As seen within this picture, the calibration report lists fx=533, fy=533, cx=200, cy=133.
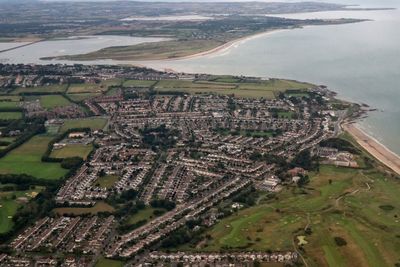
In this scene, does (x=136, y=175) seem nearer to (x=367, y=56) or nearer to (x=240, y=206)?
(x=240, y=206)

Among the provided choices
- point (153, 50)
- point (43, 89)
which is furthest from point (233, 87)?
point (153, 50)

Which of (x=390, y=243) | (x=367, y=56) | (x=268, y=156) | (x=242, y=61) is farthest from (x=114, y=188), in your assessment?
(x=367, y=56)

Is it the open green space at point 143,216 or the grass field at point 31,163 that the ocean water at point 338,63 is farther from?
the grass field at point 31,163

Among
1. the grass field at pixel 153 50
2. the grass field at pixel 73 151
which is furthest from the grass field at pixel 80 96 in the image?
the grass field at pixel 153 50

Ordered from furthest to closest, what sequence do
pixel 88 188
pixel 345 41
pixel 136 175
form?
pixel 345 41, pixel 136 175, pixel 88 188

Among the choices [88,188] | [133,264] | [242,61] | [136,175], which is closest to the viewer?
[133,264]

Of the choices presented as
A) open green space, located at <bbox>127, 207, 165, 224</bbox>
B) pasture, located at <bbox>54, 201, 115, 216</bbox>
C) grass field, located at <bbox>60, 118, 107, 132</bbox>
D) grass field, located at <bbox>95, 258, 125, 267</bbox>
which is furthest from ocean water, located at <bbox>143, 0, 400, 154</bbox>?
grass field, located at <bbox>95, 258, 125, 267</bbox>

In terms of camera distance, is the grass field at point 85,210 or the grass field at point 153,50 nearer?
the grass field at point 85,210
